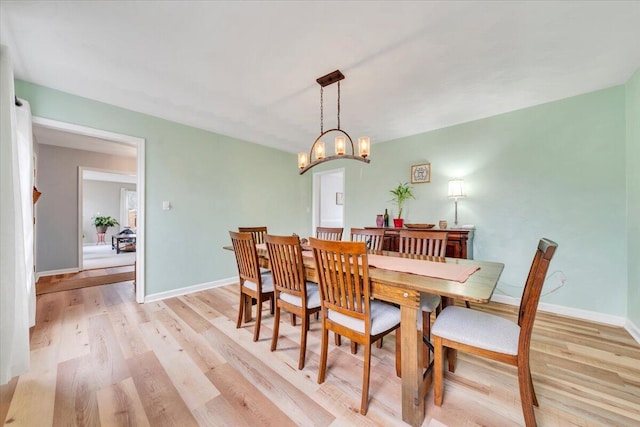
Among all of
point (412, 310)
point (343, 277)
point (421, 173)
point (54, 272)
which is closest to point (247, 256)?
point (343, 277)

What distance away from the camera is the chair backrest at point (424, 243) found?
2222 mm

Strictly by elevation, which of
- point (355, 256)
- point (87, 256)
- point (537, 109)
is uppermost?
point (537, 109)

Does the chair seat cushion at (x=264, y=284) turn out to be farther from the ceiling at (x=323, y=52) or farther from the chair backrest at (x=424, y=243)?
the ceiling at (x=323, y=52)

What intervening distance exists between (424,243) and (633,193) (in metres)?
1.98

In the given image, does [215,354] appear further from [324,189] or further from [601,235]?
[324,189]

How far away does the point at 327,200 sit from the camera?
655cm

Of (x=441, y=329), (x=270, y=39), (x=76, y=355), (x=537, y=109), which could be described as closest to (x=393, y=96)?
(x=270, y=39)

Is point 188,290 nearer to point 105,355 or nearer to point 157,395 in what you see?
point 105,355

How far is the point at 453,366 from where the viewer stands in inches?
67.0

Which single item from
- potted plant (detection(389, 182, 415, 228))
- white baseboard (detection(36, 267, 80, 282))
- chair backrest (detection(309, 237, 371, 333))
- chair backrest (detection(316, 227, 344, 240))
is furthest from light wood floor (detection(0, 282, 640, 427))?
white baseboard (detection(36, 267, 80, 282))

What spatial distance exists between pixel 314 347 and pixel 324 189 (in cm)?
473

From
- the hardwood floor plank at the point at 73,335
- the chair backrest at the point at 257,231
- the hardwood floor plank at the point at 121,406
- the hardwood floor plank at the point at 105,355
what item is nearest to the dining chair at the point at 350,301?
the hardwood floor plank at the point at 121,406

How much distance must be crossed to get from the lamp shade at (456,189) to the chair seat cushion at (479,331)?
2001 mm

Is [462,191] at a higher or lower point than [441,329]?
higher
